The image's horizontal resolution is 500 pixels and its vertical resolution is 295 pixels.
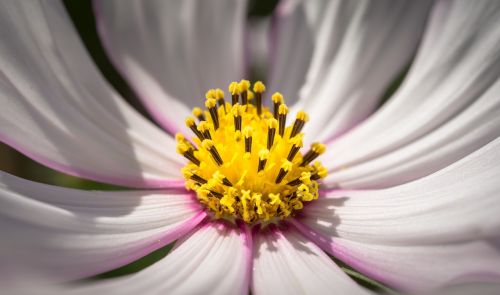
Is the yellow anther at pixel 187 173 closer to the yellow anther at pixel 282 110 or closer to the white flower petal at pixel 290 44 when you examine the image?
the yellow anther at pixel 282 110

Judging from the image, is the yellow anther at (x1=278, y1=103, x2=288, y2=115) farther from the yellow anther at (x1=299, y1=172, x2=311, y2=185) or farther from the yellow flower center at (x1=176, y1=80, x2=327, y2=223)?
the yellow anther at (x1=299, y1=172, x2=311, y2=185)

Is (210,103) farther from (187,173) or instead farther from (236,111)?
(187,173)

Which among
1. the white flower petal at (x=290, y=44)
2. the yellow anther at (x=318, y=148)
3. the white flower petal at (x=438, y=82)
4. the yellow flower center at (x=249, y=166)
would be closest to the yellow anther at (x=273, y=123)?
the yellow flower center at (x=249, y=166)

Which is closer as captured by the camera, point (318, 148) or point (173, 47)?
point (318, 148)

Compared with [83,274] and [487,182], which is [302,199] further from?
[83,274]

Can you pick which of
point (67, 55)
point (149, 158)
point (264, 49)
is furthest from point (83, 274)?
point (264, 49)

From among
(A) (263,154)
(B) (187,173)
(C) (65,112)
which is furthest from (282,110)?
(C) (65,112)
